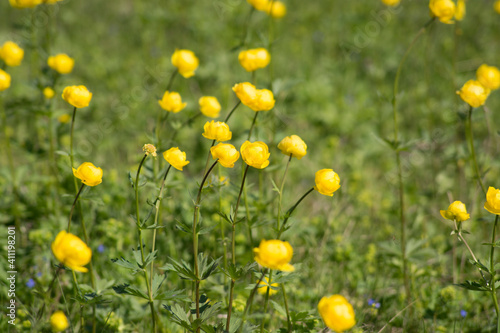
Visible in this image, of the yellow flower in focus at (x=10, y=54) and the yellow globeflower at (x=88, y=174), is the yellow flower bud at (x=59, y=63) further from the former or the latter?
the yellow globeflower at (x=88, y=174)

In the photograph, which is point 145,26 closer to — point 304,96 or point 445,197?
point 304,96

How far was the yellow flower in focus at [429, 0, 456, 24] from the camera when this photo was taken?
178 cm

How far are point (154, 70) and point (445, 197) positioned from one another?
2674 millimetres

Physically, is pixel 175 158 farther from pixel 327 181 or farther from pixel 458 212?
pixel 458 212

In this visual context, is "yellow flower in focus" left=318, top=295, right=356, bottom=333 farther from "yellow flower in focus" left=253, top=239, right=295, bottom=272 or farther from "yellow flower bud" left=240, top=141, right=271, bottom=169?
"yellow flower bud" left=240, top=141, right=271, bottom=169

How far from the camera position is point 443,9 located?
70.4 inches

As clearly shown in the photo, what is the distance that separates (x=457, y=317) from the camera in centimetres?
194

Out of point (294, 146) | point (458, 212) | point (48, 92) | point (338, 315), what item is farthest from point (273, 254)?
point (48, 92)

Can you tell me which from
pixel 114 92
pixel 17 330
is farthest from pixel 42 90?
pixel 114 92

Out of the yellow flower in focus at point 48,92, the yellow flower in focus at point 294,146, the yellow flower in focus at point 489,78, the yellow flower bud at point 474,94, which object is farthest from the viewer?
the yellow flower in focus at point 48,92

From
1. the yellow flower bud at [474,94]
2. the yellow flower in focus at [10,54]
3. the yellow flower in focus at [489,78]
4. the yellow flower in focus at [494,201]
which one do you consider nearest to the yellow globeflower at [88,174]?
the yellow flower in focus at [10,54]

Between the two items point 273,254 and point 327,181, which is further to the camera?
point 327,181

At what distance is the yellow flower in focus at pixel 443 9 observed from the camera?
178 centimetres

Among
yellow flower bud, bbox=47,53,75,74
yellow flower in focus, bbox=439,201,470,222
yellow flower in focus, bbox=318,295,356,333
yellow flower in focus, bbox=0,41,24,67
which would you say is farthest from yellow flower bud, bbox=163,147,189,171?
yellow flower in focus, bbox=0,41,24,67
